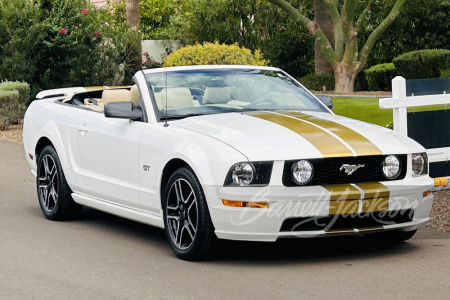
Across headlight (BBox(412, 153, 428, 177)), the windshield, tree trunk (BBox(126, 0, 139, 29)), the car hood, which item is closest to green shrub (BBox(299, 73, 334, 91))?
tree trunk (BBox(126, 0, 139, 29))

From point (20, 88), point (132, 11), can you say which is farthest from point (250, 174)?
point (132, 11)

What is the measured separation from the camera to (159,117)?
789cm

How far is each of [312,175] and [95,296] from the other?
1.81 m

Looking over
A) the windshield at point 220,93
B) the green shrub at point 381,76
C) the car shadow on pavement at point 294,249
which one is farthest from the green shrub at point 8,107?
the windshield at point 220,93

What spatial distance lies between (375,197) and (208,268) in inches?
53.3

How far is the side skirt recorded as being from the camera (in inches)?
303

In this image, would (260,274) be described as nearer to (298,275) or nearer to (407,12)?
(298,275)

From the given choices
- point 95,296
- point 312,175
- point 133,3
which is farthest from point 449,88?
point 133,3

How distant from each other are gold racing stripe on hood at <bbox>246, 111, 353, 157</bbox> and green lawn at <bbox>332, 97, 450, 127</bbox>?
812cm

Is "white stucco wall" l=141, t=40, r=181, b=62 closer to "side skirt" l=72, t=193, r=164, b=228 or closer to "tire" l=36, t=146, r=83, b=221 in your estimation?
"tire" l=36, t=146, r=83, b=221

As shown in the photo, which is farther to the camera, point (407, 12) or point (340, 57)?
point (407, 12)

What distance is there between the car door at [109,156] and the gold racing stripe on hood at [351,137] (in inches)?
57.8

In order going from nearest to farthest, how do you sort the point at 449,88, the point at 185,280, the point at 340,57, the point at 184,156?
the point at 185,280
the point at 184,156
the point at 449,88
the point at 340,57

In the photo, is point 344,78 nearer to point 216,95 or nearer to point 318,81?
point 318,81
